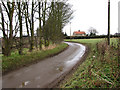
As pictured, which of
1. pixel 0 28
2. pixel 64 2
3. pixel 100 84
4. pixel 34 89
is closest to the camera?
pixel 100 84

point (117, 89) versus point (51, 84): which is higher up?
point (117, 89)

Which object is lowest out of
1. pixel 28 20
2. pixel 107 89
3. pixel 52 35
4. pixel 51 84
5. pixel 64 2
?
pixel 51 84

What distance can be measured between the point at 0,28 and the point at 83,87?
8221mm

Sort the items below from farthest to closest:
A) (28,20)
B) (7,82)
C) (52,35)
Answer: (52,35), (28,20), (7,82)

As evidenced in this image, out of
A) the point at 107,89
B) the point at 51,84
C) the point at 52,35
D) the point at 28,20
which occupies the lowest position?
the point at 51,84

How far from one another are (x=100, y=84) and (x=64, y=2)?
18.5m

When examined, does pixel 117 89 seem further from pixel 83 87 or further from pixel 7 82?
pixel 7 82

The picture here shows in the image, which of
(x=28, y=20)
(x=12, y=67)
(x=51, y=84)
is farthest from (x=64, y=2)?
(x=51, y=84)

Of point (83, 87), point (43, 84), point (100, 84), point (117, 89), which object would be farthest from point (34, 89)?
point (117, 89)

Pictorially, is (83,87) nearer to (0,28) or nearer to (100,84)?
(100,84)

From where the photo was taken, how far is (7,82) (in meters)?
4.59

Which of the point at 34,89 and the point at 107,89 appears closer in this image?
the point at 107,89

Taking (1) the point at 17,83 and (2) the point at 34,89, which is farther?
(1) the point at 17,83

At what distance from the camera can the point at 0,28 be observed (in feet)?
25.7
